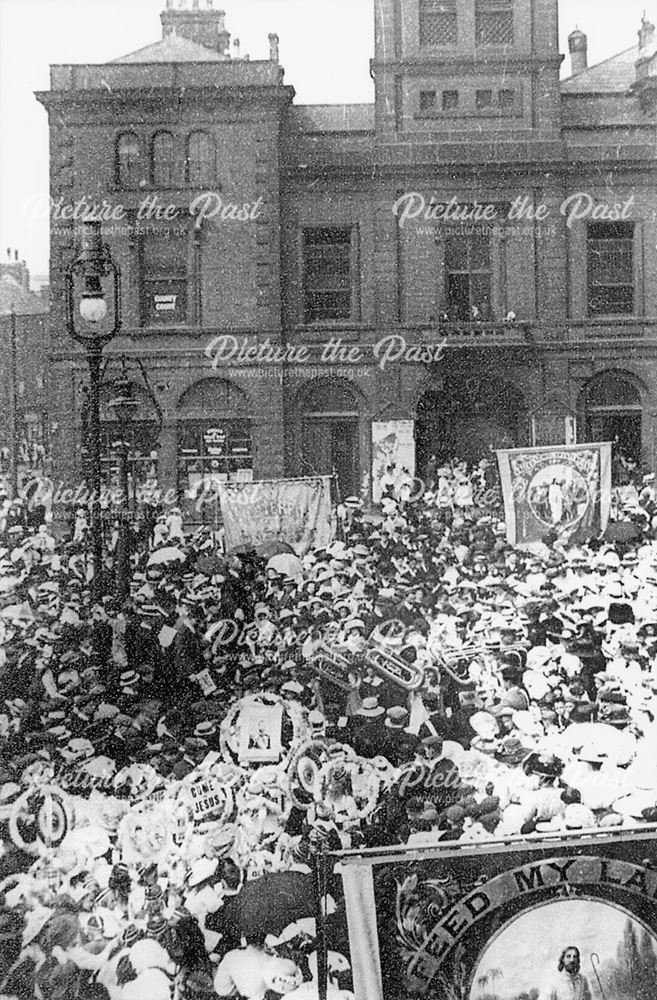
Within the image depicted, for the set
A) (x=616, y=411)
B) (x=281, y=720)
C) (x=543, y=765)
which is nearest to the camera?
(x=543, y=765)

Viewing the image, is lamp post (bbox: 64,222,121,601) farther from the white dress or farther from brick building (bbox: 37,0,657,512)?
the white dress

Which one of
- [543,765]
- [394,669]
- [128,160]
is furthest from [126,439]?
[543,765]

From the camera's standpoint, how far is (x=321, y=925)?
154 inches

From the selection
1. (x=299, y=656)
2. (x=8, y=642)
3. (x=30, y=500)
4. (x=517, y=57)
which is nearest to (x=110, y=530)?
(x=30, y=500)

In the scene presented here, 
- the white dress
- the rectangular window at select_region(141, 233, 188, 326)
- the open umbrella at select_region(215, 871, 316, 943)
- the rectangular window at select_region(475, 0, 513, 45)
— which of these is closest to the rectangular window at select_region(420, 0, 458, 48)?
the rectangular window at select_region(475, 0, 513, 45)

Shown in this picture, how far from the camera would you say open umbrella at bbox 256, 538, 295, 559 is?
22.4 feet

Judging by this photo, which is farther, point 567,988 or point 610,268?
point 610,268

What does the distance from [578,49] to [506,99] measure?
0.87 meters

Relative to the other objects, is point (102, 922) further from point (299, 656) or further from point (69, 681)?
point (299, 656)

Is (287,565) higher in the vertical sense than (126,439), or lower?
lower

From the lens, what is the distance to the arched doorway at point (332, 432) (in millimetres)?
6730

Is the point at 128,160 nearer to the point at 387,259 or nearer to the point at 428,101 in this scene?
the point at 387,259

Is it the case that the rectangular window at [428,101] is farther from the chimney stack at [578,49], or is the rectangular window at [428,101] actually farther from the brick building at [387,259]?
the chimney stack at [578,49]

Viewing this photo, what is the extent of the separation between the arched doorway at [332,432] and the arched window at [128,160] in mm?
1970
